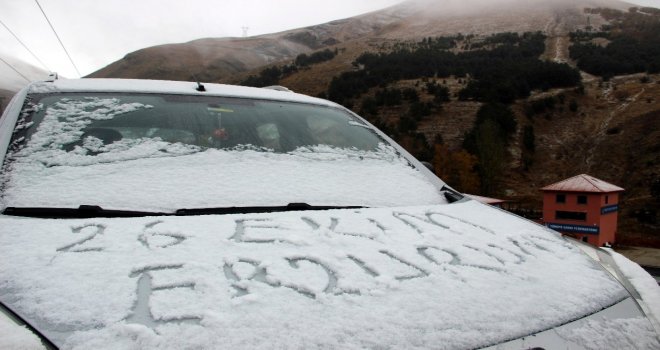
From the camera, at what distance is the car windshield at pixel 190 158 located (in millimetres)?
1665

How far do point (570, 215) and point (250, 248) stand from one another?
37772mm

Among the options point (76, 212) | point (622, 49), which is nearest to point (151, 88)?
point (76, 212)

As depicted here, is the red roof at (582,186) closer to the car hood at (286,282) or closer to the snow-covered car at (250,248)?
the snow-covered car at (250,248)

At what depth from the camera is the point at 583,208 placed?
34.8m

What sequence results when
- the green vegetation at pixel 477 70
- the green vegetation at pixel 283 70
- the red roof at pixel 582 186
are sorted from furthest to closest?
the green vegetation at pixel 283 70 → the green vegetation at pixel 477 70 → the red roof at pixel 582 186

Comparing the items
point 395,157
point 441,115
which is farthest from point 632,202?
point 395,157

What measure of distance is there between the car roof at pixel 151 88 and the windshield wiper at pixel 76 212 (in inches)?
34.1

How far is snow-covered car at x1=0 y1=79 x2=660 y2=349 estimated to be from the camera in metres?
0.98

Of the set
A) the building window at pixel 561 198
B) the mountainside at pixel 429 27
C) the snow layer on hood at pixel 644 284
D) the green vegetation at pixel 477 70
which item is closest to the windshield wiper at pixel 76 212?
the snow layer on hood at pixel 644 284

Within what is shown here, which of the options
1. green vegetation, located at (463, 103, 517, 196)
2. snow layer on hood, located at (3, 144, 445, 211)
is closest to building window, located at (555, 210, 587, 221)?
green vegetation, located at (463, 103, 517, 196)

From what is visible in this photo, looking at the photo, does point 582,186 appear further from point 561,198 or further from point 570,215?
point 570,215

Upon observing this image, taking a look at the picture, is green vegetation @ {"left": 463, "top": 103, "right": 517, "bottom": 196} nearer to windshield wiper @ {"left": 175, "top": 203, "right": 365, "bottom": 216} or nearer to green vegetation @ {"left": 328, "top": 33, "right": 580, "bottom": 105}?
green vegetation @ {"left": 328, "top": 33, "right": 580, "bottom": 105}

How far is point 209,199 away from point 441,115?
76.2 m

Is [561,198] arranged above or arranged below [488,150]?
above
